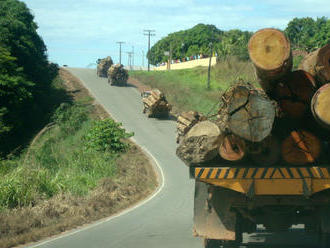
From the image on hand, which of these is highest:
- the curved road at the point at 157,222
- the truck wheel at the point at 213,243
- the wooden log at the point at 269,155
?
the wooden log at the point at 269,155

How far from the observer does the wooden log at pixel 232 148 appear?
7.98 m

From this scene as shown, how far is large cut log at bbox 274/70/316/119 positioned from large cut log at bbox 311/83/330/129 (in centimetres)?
70

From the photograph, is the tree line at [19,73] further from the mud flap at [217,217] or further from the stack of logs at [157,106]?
the mud flap at [217,217]

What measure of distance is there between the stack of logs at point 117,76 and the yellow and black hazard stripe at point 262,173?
4984 cm

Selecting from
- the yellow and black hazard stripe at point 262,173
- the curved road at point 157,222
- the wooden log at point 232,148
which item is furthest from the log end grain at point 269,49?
the curved road at point 157,222

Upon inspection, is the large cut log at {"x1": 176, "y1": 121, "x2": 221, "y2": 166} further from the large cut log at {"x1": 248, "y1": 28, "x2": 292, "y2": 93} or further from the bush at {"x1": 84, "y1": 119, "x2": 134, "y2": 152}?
the bush at {"x1": 84, "y1": 119, "x2": 134, "y2": 152}

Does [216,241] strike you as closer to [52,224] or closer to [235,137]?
[235,137]

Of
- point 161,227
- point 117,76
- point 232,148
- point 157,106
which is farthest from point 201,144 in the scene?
point 117,76

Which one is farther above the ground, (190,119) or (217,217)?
(190,119)

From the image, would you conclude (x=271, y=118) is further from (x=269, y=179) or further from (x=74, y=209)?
(x=74, y=209)

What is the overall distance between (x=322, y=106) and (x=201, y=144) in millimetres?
1817

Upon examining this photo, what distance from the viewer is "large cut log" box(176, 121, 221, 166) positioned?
8047mm

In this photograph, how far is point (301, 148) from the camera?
811cm

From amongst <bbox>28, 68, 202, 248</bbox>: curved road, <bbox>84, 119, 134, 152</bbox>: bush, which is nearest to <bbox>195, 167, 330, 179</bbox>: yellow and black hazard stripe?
<bbox>28, 68, 202, 248</bbox>: curved road
